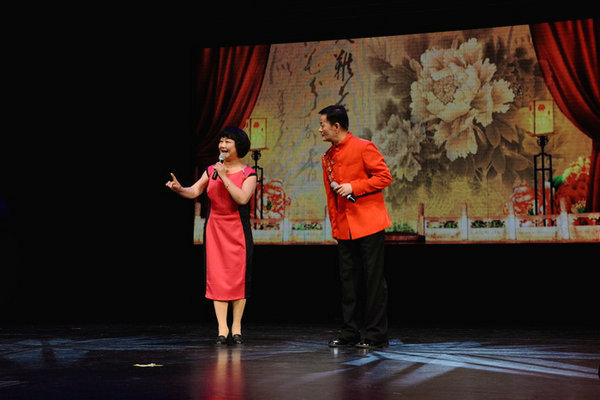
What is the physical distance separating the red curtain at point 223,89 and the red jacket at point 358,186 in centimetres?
276

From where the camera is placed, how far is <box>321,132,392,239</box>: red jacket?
11.4 ft

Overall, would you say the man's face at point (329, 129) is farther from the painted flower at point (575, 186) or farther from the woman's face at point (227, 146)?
the painted flower at point (575, 186)

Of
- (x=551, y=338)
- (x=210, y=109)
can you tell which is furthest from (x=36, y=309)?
(x=551, y=338)

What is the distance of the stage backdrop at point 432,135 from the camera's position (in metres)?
5.50

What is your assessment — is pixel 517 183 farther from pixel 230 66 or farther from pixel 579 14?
pixel 230 66

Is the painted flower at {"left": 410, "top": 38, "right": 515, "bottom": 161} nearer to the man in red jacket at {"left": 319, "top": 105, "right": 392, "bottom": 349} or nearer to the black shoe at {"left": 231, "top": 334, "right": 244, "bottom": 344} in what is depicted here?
the man in red jacket at {"left": 319, "top": 105, "right": 392, "bottom": 349}

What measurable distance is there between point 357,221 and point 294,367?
0.99 metres

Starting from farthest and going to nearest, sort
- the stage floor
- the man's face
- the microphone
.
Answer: the man's face
the microphone
the stage floor

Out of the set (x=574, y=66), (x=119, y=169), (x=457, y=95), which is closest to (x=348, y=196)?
(x=457, y=95)

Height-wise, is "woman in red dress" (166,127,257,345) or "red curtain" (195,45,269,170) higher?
"red curtain" (195,45,269,170)

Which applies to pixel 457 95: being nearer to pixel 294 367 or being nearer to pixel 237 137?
pixel 237 137

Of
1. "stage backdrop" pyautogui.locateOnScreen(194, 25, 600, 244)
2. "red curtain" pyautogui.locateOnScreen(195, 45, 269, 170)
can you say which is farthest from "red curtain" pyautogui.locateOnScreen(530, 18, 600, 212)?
"red curtain" pyautogui.locateOnScreen(195, 45, 269, 170)

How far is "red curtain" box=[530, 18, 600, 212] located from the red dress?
10.1 ft

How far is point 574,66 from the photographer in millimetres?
5566
